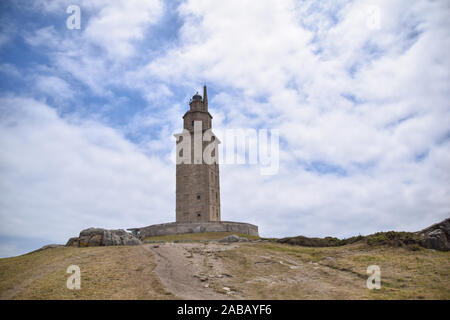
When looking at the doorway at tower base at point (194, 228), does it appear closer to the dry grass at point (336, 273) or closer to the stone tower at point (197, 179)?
the stone tower at point (197, 179)

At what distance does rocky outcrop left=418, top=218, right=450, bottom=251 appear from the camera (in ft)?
70.4

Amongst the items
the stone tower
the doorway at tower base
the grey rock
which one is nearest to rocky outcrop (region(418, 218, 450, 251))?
the doorway at tower base

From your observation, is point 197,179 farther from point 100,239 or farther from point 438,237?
point 438,237

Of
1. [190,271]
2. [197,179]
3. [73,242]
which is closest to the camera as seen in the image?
[190,271]

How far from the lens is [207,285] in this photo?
15.8 metres

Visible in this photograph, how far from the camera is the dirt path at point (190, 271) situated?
14492mm

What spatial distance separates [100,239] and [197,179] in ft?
82.6

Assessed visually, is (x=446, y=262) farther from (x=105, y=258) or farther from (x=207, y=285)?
(x=105, y=258)

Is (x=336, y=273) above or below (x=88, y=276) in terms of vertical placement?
below

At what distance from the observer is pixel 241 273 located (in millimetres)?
18406

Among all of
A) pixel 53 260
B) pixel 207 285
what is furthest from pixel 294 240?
pixel 53 260

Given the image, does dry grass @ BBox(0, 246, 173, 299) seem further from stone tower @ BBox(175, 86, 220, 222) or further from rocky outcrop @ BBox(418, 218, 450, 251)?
stone tower @ BBox(175, 86, 220, 222)

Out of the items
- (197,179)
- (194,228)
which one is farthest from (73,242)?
(197,179)
